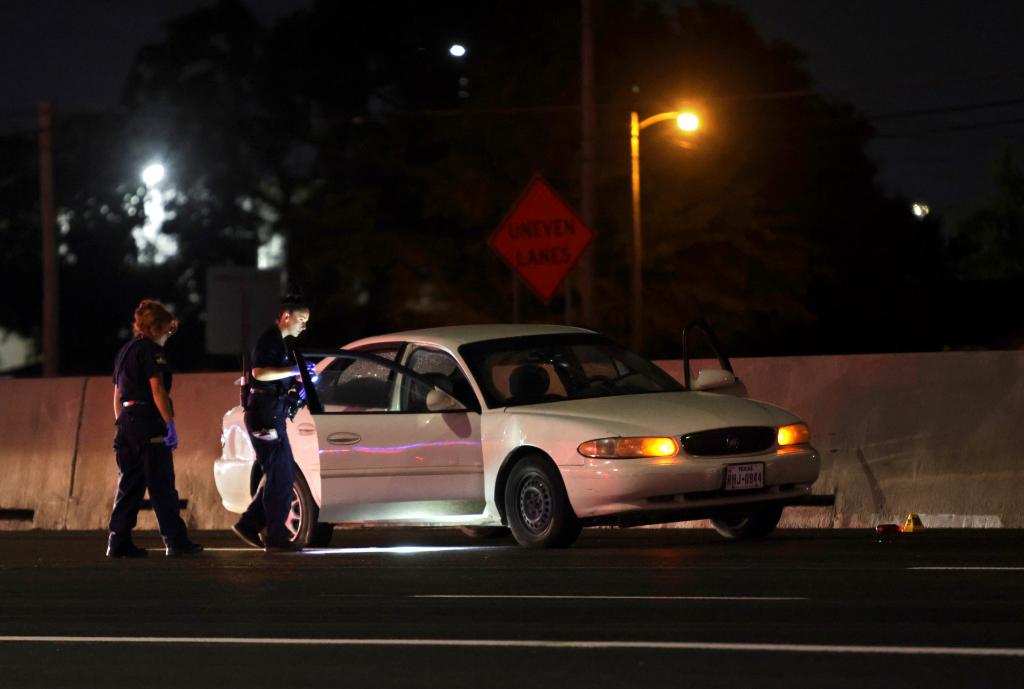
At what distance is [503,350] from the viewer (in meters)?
13.6

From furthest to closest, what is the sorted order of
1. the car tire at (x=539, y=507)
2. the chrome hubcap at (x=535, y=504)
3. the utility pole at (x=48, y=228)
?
the utility pole at (x=48, y=228), the chrome hubcap at (x=535, y=504), the car tire at (x=539, y=507)

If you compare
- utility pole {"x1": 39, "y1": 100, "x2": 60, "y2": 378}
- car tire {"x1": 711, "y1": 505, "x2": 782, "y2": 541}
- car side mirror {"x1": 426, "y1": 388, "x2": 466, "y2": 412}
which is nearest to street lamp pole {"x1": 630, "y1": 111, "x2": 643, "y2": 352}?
utility pole {"x1": 39, "y1": 100, "x2": 60, "y2": 378}

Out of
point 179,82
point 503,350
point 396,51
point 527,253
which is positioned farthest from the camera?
point 179,82

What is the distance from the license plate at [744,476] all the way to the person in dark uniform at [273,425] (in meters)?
2.97

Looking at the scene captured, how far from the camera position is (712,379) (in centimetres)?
1359

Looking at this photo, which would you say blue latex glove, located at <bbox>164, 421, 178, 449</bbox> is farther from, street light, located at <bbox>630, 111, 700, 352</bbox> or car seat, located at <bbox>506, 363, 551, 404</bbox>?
street light, located at <bbox>630, 111, 700, 352</bbox>

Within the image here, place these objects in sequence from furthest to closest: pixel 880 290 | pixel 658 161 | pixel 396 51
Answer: pixel 880 290 < pixel 396 51 < pixel 658 161

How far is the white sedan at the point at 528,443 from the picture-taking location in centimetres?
1233

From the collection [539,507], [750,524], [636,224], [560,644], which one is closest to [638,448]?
[539,507]

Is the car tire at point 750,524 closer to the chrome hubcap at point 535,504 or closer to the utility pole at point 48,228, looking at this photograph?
the chrome hubcap at point 535,504

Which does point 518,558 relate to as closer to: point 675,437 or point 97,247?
point 675,437

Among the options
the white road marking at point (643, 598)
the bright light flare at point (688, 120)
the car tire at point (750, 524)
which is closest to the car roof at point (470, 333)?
the car tire at point (750, 524)

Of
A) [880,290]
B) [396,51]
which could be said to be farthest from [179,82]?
[880,290]

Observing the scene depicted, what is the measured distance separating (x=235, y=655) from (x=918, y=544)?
5.62 metres
